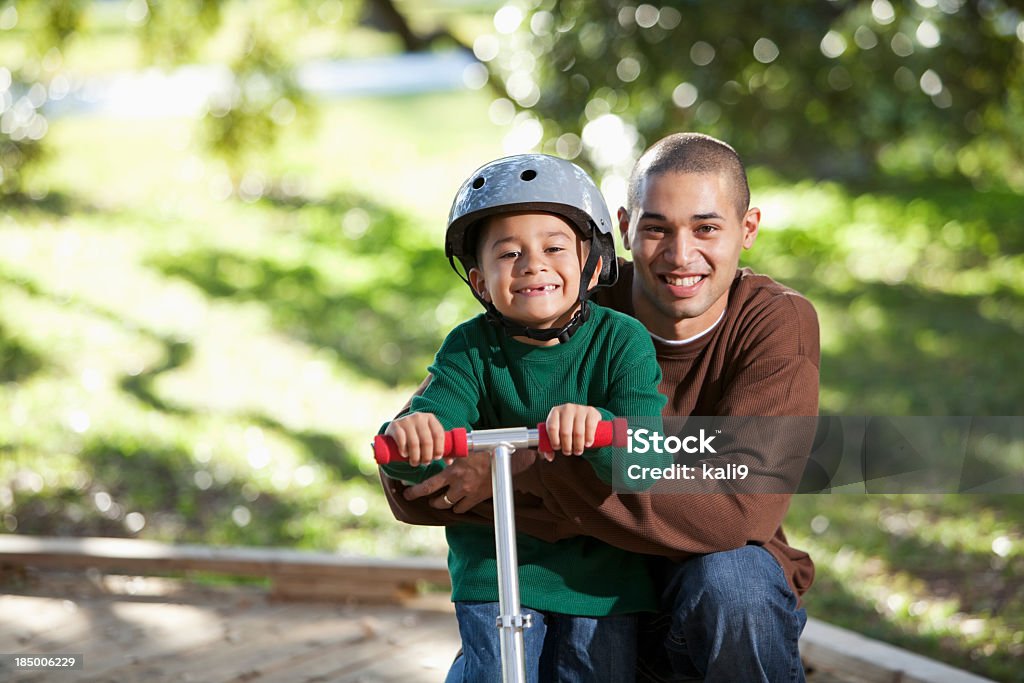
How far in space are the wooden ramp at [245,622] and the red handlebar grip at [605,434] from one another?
5.82 feet

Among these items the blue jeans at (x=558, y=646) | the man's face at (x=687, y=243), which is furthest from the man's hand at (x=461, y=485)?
the man's face at (x=687, y=243)

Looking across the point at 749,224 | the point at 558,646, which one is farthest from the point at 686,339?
the point at 558,646

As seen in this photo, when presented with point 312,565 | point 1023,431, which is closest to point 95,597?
point 312,565

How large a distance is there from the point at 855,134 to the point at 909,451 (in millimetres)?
7128

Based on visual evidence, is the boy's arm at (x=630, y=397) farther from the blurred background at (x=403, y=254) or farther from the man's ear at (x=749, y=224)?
the blurred background at (x=403, y=254)

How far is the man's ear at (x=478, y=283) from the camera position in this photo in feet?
9.51

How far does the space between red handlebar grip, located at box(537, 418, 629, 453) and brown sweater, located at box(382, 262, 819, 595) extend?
0.32 metres

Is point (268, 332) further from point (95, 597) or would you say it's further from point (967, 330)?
point (967, 330)

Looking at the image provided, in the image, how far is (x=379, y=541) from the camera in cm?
576

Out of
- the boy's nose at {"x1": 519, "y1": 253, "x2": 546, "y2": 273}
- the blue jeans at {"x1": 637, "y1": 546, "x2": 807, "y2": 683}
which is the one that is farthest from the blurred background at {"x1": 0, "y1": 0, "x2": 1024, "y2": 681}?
the boy's nose at {"x1": 519, "y1": 253, "x2": 546, "y2": 273}

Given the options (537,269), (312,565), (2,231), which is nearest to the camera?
(537,269)

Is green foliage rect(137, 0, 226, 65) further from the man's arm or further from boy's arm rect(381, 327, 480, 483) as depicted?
the man's arm

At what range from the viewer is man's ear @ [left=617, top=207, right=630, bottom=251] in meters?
3.25

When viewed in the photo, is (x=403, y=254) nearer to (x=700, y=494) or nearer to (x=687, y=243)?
(x=687, y=243)
